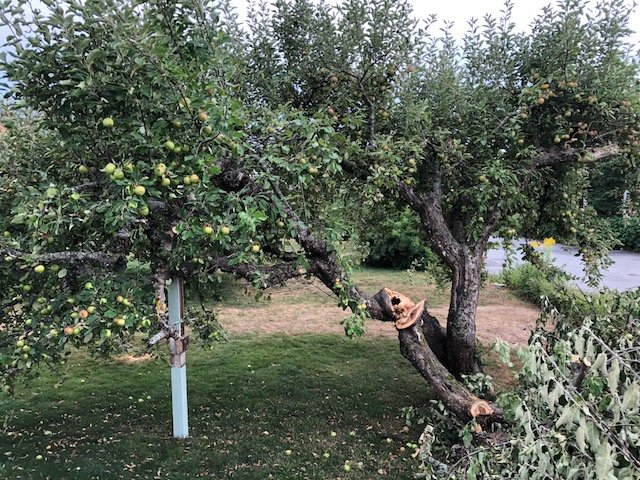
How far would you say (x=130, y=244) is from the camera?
10.2 ft

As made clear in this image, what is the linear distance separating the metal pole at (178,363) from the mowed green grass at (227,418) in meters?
0.14

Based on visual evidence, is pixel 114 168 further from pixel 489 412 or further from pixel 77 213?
pixel 489 412

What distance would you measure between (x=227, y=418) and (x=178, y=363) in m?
1.01

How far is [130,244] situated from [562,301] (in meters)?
4.46

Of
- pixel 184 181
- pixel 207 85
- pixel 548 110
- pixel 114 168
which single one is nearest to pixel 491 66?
pixel 548 110

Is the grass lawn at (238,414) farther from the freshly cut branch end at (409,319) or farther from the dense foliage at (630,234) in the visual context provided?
the dense foliage at (630,234)

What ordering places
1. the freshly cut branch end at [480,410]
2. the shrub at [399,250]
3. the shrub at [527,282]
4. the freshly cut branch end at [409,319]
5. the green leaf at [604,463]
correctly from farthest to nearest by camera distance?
the shrub at [399,250] → the shrub at [527,282] → the freshly cut branch end at [409,319] → the freshly cut branch end at [480,410] → the green leaf at [604,463]

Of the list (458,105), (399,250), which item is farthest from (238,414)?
(399,250)

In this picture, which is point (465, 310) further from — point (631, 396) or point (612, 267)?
point (612, 267)

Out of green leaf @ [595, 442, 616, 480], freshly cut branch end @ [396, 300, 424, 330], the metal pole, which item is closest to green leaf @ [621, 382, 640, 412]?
green leaf @ [595, 442, 616, 480]

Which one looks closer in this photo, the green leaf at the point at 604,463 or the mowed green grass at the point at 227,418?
the green leaf at the point at 604,463

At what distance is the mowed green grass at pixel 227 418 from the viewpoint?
3.85 metres

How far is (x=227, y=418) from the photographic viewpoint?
478 centimetres

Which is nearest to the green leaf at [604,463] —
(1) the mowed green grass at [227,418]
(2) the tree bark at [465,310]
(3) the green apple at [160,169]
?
(3) the green apple at [160,169]
